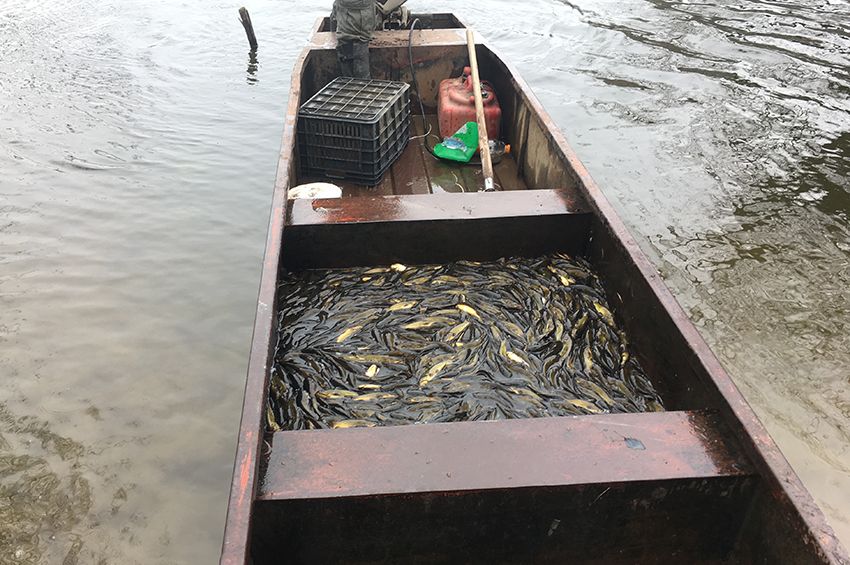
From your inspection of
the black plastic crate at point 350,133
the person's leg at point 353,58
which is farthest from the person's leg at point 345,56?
the black plastic crate at point 350,133

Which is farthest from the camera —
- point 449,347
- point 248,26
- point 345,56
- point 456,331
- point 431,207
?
point 248,26

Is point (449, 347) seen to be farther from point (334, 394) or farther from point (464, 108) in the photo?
point (464, 108)

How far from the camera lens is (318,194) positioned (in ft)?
16.3

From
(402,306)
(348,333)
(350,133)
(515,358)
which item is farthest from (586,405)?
(350,133)

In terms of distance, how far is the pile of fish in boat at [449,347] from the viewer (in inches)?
123

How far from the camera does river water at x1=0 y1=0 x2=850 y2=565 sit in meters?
4.14

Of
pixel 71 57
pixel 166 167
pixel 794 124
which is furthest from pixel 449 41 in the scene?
pixel 71 57

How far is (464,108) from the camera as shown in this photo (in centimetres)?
627

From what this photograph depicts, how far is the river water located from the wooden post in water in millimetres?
438

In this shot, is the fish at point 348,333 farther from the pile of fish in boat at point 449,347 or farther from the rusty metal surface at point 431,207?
the rusty metal surface at point 431,207

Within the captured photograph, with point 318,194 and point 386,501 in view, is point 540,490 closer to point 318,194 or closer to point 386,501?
point 386,501

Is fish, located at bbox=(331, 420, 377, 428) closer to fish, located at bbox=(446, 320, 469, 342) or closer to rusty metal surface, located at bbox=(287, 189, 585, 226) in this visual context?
fish, located at bbox=(446, 320, 469, 342)

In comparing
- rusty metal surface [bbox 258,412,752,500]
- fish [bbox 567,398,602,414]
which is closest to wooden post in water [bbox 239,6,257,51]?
fish [bbox 567,398,602,414]

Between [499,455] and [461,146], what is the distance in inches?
165
